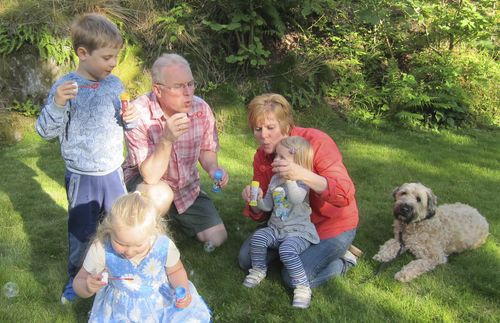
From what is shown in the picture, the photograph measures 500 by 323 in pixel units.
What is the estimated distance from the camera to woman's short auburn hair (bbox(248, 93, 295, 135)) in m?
3.34

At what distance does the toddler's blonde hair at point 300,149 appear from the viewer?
10.4 feet

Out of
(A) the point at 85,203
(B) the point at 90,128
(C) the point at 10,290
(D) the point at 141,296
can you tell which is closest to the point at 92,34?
(B) the point at 90,128

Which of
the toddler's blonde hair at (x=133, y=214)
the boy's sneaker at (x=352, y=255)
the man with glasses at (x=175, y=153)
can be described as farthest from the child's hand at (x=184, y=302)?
the boy's sneaker at (x=352, y=255)

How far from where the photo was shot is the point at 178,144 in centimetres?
391

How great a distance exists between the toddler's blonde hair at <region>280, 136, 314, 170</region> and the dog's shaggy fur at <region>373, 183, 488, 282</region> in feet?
3.52

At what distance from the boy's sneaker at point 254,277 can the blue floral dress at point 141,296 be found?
716mm

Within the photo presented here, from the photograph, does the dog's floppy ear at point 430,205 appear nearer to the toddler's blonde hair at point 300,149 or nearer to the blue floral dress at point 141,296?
the toddler's blonde hair at point 300,149

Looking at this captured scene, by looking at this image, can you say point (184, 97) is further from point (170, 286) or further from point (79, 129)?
point (170, 286)

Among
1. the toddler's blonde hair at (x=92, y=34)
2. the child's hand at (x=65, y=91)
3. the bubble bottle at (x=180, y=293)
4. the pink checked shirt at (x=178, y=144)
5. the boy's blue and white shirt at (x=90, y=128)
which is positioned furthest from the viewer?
the pink checked shirt at (x=178, y=144)

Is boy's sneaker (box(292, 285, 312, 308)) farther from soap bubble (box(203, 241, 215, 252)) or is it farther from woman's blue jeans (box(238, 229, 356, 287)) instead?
soap bubble (box(203, 241, 215, 252))

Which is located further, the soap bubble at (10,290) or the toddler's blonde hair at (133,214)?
the soap bubble at (10,290)

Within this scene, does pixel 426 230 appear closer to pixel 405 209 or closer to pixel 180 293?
pixel 405 209

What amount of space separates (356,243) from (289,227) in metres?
0.95

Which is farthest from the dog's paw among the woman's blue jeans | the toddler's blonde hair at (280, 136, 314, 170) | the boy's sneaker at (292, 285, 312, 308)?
the toddler's blonde hair at (280, 136, 314, 170)
